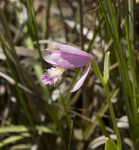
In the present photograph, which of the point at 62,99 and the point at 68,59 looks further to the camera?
the point at 62,99

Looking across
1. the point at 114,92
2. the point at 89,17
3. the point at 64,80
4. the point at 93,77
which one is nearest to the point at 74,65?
the point at 114,92

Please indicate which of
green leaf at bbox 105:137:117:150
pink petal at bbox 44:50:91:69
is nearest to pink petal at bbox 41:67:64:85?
pink petal at bbox 44:50:91:69

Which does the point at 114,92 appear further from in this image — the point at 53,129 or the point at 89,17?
the point at 89,17

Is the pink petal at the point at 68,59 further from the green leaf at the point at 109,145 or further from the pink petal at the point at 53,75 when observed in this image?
the green leaf at the point at 109,145

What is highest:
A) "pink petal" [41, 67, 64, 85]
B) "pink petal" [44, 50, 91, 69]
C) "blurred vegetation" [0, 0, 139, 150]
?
"pink petal" [44, 50, 91, 69]

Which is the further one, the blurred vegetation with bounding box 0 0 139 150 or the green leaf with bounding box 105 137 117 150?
the blurred vegetation with bounding box 0 0 139 150

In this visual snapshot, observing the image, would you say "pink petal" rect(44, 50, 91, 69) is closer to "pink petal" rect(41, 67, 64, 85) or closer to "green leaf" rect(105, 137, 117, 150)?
"pink petal" rect(41, 67, 64, 85)

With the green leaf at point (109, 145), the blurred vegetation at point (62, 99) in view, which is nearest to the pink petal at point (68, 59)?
the green leaf at point (109, 145)

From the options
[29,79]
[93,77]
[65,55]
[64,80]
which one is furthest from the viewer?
[64,80]

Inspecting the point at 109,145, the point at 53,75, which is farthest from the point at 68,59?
the point at 109,145

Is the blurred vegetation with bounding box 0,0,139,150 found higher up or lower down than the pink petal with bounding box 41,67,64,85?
lower down

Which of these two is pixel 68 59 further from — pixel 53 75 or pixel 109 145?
pixel 109 145
